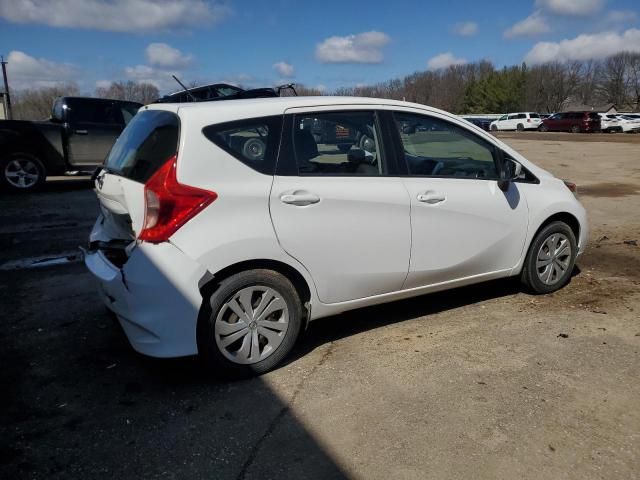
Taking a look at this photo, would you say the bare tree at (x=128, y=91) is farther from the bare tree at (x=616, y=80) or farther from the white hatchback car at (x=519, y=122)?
the bare tree at (x=616, y=80)

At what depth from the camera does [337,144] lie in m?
3.80

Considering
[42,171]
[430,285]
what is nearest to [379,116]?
[430,285]

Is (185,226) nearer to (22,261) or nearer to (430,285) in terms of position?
(430,285)

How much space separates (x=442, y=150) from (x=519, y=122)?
54.0 meters

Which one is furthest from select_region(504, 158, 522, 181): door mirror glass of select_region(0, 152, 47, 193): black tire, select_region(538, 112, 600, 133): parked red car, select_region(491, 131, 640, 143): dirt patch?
select_region(538, 112, 600, 133): parked red car

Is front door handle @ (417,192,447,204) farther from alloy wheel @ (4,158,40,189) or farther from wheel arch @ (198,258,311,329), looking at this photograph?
alloy wheel @ (4,158,40,189)

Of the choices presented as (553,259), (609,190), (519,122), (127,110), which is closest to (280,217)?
(553,259)

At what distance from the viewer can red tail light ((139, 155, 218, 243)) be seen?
3174 mm

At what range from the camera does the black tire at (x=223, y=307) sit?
332 cm

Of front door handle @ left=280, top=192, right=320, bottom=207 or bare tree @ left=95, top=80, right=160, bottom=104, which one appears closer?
front door handle @ left=280, top=192, right=320, bottom=207

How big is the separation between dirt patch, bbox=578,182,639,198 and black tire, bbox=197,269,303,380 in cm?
937

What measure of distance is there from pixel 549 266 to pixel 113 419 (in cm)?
378

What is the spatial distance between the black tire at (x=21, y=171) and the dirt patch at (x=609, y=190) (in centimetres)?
1100

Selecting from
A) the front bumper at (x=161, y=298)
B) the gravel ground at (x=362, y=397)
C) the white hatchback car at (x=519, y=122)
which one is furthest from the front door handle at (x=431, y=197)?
the white hatchback car at (x=519, y=122)
